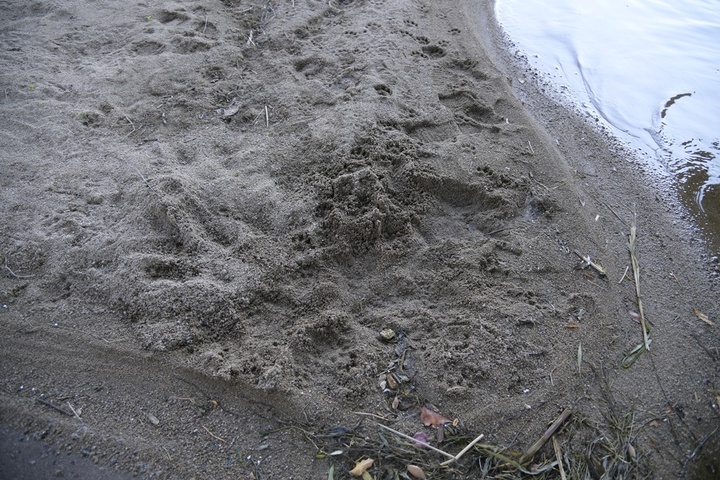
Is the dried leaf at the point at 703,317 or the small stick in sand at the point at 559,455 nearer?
the small stick in sand at the point at 559,455

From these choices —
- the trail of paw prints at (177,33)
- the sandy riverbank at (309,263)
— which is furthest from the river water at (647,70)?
the trail of paw prints at (177,33)

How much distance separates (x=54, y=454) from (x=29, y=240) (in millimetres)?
1069

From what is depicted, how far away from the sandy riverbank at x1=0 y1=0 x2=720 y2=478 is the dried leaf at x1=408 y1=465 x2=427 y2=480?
0.36ft

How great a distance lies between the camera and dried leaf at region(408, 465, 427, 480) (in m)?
1.79

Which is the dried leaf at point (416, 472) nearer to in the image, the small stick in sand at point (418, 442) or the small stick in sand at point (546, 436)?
the small stick in sand at point (418, 442)

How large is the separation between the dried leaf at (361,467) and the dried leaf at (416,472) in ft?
0.44

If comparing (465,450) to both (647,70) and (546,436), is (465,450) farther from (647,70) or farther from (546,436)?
(647,70)

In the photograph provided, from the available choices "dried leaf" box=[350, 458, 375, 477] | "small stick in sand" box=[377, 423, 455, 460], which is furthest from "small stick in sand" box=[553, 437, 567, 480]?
"dried leaf" box=[350, 458, 375, 477]

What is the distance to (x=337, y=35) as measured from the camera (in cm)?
389

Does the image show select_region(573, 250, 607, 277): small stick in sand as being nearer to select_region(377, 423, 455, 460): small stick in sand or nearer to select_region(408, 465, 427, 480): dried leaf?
select_region(377, 423, 455, 460): small stick in sand

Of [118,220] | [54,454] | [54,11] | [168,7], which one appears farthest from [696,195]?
[54,11]

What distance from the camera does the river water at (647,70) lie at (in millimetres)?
3488

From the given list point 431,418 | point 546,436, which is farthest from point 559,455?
point 431,418

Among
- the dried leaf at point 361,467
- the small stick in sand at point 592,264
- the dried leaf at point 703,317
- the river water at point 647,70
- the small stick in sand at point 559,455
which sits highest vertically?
the river water at point 647,70
